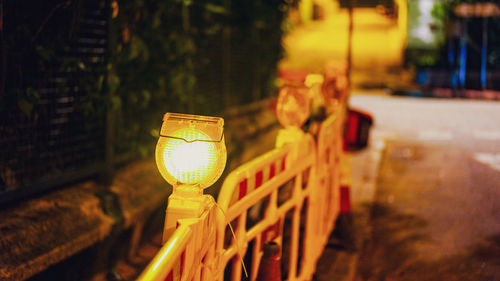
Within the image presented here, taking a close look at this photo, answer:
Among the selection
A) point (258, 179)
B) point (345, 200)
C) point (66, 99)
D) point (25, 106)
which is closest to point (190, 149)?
point (258, 179)

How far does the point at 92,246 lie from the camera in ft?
16.2

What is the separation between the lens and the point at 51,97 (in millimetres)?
5062

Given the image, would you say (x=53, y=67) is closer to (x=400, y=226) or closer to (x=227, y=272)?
(x=227, y=272)

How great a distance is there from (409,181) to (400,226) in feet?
7.85

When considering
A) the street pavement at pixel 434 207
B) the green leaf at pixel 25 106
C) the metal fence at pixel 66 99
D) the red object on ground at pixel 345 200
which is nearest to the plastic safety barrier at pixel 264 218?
the red object on ground at pixel 345 200

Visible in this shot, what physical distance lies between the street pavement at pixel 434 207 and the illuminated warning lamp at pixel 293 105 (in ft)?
5.53

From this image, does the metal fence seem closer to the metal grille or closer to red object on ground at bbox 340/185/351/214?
the metal grille

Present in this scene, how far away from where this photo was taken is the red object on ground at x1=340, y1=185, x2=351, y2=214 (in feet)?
19.4

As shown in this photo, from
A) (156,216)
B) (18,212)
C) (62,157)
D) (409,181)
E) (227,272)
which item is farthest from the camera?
(409,181)

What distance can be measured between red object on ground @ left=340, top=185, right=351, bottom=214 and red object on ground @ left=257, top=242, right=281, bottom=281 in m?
2.59

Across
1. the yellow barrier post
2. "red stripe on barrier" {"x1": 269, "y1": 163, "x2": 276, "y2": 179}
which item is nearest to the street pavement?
"red stripe on barrier" {"x1": 269, "y1": 163, "x2": 276, "y2": 179}

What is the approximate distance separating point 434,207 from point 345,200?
1.71 m

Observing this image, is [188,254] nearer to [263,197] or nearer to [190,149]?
[190,149]

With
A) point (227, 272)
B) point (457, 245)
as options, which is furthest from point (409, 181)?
point (227, 272)
